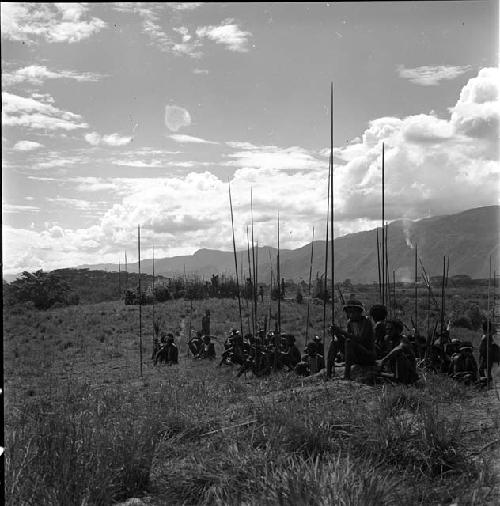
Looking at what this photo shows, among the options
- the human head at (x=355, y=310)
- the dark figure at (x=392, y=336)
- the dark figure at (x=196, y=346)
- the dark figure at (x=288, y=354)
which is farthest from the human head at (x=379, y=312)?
the dark figure at (x=196, y=346)

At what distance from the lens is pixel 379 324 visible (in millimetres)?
12414

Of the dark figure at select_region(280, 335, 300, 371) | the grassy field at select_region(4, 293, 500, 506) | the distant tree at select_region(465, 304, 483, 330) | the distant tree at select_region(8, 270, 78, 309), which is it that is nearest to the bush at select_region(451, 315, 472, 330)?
the distant tree at select_region(465, 304, 483, 330)

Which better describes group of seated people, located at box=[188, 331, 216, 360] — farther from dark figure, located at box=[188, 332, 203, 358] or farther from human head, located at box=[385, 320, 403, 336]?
human head, located at box=[385, 320, 403, 336]

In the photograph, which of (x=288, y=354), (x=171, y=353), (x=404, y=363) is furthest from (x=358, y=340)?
(x=171, y=353)

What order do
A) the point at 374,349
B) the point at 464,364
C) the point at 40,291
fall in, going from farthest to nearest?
the point at 40,291, the point at 464,364, the point at 374,349

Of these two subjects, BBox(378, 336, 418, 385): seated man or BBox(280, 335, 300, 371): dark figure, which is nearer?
BBox(378, 336, 418, 385): seated man

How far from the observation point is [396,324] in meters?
11.1

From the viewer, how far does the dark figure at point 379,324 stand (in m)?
11.2

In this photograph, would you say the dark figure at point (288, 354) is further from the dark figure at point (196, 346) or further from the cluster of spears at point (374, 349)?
the dark figure at point (196, 346)

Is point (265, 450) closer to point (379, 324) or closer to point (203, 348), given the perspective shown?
point (379, 324)

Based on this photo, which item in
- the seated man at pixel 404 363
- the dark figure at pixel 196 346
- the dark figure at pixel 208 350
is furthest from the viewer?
the dark figure at pixel 196 346

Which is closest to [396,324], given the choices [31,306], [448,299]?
[31,306]

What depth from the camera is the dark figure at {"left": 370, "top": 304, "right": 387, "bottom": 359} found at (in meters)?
11.2

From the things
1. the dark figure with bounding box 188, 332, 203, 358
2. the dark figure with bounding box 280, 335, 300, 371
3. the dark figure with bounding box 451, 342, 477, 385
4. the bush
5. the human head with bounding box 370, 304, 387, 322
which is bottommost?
the bush
